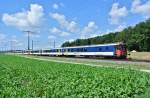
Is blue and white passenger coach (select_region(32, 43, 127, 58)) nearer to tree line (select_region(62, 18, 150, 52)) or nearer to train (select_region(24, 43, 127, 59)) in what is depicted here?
train (select_region(24, 43, 127, 59))

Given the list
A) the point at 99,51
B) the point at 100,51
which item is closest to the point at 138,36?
the point at 99,51

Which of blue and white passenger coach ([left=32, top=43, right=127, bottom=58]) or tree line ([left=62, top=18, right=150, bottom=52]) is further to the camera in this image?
tree line ([left=62, top=18, right=150, bottom=52])

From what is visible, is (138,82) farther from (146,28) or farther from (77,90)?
(146,28)

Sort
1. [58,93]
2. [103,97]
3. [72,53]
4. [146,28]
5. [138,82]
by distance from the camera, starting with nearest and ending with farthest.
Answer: [103,97]
[58,93]
[138,82]
[72,53]
[146,28]

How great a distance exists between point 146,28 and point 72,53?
37561 mm

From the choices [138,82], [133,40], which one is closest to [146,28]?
[133,40]

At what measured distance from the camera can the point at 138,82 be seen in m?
20.0

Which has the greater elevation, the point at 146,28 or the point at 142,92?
the point at 146,28

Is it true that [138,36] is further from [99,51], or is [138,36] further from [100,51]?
[100,51]

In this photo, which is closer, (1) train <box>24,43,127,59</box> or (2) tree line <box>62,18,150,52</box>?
(1) train <box>24,43,127,59</box>

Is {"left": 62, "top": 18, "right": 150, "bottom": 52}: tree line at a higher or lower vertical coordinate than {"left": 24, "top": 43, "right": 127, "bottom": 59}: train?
higher

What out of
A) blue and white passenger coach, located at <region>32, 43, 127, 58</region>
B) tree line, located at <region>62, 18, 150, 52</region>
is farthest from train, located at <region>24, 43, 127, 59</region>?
tree line, located at <region>62, 18, 150, 52</region>

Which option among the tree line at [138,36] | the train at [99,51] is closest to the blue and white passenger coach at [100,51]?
the train at [99,51]

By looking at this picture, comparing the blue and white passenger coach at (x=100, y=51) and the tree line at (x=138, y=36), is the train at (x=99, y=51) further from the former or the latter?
the tree line at (x=138, y=36)
